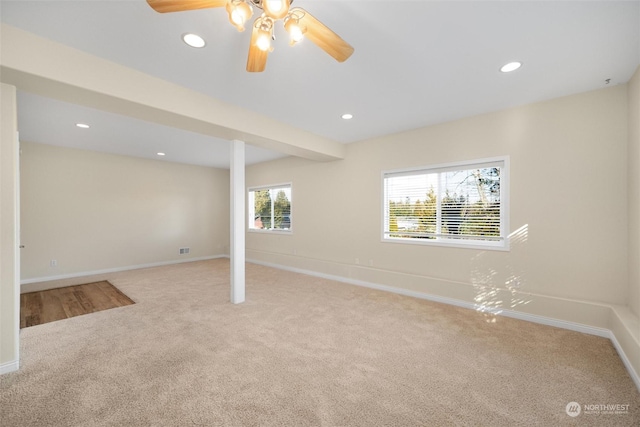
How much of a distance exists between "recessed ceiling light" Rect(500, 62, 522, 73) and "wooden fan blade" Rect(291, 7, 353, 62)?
1708mm

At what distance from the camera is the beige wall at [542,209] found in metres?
2.82

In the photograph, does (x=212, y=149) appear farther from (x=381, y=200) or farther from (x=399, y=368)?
(x=399, y=368)

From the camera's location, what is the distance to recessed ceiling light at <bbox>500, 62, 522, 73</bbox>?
241 cm

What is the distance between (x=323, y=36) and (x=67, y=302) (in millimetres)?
5016

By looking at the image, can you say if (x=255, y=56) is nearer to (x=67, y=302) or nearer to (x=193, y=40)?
(x=193, y=40)

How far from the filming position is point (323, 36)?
63.6 inches

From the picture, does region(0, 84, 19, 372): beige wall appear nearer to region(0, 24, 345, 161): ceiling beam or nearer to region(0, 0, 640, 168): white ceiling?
region(0, 24, 345, 161): ceiling beam

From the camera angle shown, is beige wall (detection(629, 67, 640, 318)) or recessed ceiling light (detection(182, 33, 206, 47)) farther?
beige wall (detection(629, 67, 640, 318))

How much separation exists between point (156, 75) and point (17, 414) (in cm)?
285

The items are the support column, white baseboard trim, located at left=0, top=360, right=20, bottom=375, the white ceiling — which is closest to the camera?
the white ceiling

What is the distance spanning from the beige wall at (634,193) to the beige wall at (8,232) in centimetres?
545

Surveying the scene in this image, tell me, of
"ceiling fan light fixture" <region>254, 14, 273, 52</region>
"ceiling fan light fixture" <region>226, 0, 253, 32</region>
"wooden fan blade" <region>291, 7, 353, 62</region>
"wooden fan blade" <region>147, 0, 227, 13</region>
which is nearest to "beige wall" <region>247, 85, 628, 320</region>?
"wooden fan blade" <region>291, 7, 353, 62</region>

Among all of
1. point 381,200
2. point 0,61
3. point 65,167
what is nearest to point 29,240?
point 65,167

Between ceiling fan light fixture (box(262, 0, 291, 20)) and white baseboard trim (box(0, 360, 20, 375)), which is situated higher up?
ceiling fan light fixture (box(262, 0, 291, 20))
